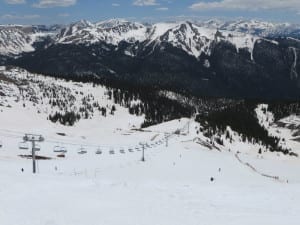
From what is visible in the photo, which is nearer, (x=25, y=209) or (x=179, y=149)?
(x=25, y=209)

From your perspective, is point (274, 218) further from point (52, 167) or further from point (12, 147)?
point (12, 147)

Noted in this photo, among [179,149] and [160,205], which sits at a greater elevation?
[160,205]

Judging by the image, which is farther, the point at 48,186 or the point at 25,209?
the point at 48,186

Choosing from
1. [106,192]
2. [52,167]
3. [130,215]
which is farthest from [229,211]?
[52,167]

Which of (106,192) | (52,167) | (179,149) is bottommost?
(179,149)

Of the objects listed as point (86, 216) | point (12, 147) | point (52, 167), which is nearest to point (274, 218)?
point (86, 216)

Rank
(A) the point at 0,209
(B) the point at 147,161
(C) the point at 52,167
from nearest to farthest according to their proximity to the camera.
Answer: (A) the point at 0,209 → (C) the point at 52,167 → (B) the point at 147,161

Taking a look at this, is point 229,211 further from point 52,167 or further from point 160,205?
point 52,167

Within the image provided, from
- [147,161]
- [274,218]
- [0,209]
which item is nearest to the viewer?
[0,209]

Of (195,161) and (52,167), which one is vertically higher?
(52,167)
